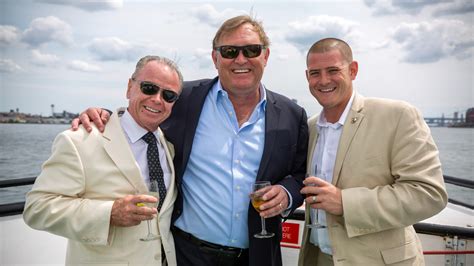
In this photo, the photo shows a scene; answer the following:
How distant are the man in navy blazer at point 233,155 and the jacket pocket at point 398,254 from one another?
71 centimetres

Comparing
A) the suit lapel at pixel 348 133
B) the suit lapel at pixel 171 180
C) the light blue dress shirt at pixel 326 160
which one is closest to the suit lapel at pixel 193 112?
the suit lapel at pixel 171 180

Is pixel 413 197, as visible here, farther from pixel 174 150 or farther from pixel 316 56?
pixel 174 150

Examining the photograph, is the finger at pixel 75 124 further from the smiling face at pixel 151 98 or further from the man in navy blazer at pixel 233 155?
the smiling face at pixel 151 98

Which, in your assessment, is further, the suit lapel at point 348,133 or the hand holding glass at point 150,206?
the suit lapel at point 348,133

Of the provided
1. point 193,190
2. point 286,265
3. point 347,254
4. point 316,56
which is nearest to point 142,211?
point 193,190

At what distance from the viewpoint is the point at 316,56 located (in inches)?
112

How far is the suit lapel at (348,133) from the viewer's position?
2.62 metres

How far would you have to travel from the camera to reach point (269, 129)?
294 centimetres

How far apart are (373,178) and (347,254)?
1.80 ft

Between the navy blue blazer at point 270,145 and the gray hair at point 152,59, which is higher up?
the gray hair at point 152,59

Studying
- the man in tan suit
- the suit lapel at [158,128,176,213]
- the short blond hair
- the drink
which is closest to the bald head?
the man in tan suit

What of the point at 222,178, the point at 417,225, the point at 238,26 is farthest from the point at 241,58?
the point at 417,225

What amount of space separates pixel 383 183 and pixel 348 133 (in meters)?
0.41

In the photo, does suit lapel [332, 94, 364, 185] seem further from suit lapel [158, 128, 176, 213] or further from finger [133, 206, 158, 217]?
finger [133, 206, 158, 217]
